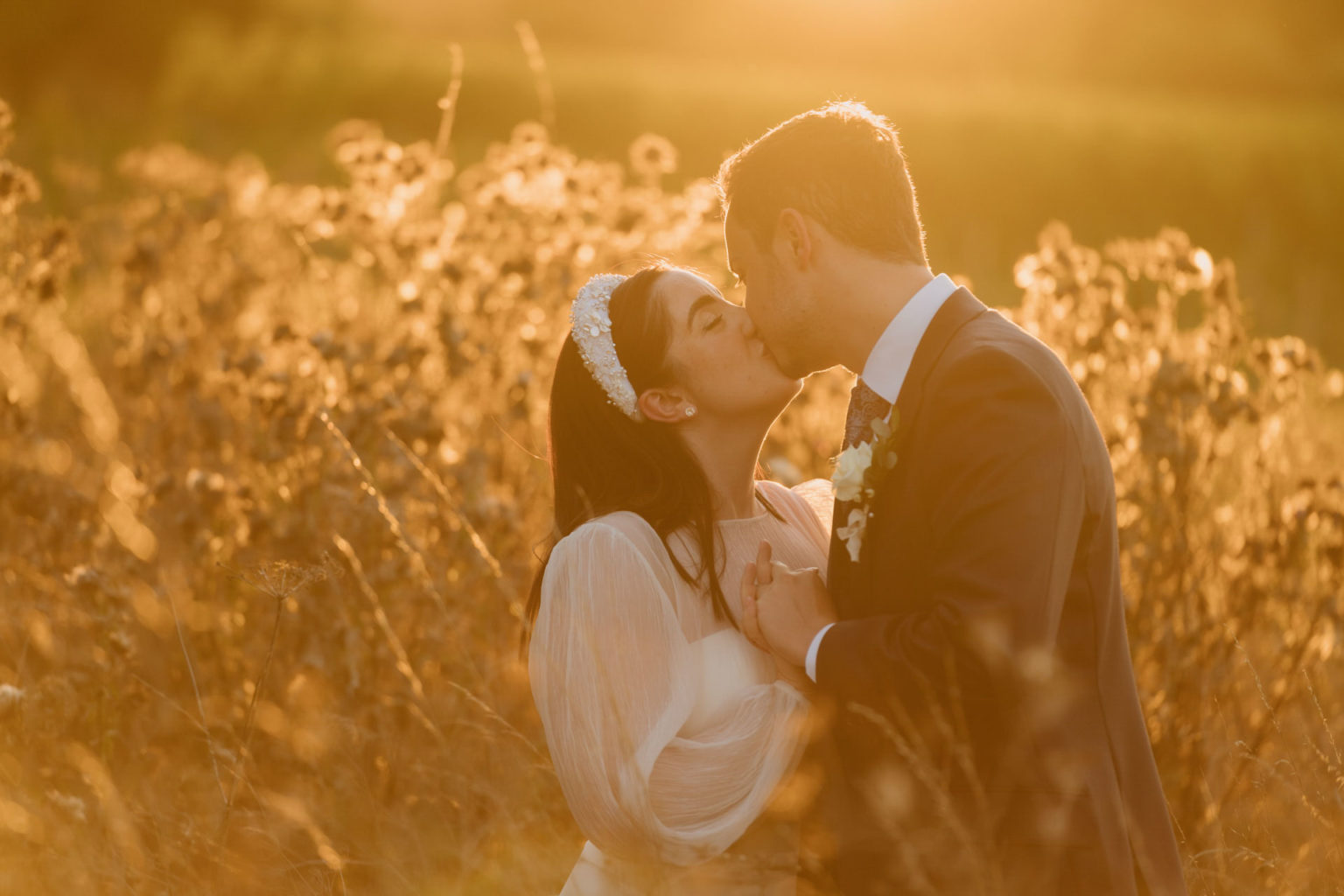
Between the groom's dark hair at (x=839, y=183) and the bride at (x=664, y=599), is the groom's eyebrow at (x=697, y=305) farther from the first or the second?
the groom's dark hair at (x=839, y=183)

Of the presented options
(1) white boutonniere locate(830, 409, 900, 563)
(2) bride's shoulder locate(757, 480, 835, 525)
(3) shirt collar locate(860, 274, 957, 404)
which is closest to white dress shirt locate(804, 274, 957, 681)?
(3) shirt collar locate(860, 274, 957, 404)

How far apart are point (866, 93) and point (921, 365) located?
1619cm

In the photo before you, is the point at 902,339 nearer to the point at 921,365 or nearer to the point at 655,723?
the point at 921,365

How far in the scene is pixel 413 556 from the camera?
406 cm

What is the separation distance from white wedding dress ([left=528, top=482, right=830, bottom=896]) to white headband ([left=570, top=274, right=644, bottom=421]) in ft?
1.11


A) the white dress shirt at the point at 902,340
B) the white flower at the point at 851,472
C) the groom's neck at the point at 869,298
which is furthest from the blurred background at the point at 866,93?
the white flower at the point at 851,472

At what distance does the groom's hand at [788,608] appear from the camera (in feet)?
9.87

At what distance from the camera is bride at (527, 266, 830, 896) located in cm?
308

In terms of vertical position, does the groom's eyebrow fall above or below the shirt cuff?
above

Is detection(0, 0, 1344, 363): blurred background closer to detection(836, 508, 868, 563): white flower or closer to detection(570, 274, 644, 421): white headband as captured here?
detection(570, 274, 644, 421): white headband

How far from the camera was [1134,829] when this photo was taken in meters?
2.91

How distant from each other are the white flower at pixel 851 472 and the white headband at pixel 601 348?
0.67 m

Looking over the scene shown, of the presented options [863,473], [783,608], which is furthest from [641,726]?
[863,473]

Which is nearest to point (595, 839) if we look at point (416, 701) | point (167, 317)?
point (416, 701)
